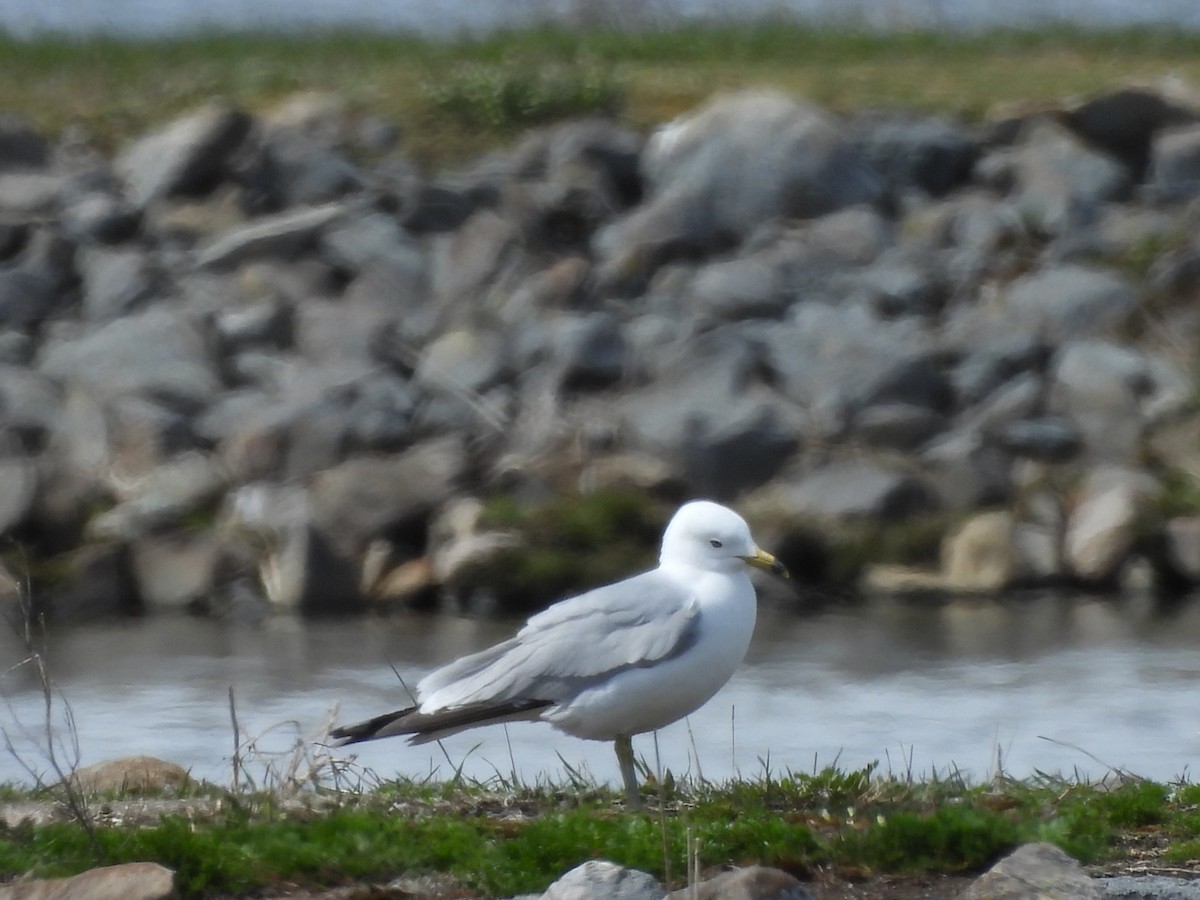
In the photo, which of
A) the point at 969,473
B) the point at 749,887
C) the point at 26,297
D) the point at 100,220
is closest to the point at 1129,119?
the point at 969,473

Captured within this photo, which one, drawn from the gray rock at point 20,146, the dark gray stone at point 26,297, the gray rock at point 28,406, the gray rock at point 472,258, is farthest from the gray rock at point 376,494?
the gray rock at point 20,146

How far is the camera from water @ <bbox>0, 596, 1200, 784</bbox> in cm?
913

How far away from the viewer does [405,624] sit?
12.7 meters

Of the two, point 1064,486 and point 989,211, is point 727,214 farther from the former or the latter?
point 1064,486

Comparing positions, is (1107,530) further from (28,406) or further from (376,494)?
(28,406)

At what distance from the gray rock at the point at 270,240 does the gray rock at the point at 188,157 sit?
1.14 m

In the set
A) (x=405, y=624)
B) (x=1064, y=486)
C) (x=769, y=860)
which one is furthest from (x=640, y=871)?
(x=1064, y=486)

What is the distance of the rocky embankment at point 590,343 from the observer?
1336 centimetres

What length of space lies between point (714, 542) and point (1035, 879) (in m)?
1.89

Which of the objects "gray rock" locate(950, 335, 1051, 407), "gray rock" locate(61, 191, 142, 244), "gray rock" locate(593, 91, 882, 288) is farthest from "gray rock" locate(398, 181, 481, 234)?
"gray rock" locate(950, 335, 1051, 407)

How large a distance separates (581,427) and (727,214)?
12.9ft

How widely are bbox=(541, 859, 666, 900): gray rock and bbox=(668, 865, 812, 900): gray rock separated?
8cm

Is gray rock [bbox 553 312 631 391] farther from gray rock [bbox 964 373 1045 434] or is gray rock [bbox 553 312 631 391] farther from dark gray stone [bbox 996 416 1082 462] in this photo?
dark gray stone [bbox 996 416 1082 462]

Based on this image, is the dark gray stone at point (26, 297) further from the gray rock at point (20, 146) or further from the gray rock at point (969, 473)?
the gray rock at point (969, 473)
